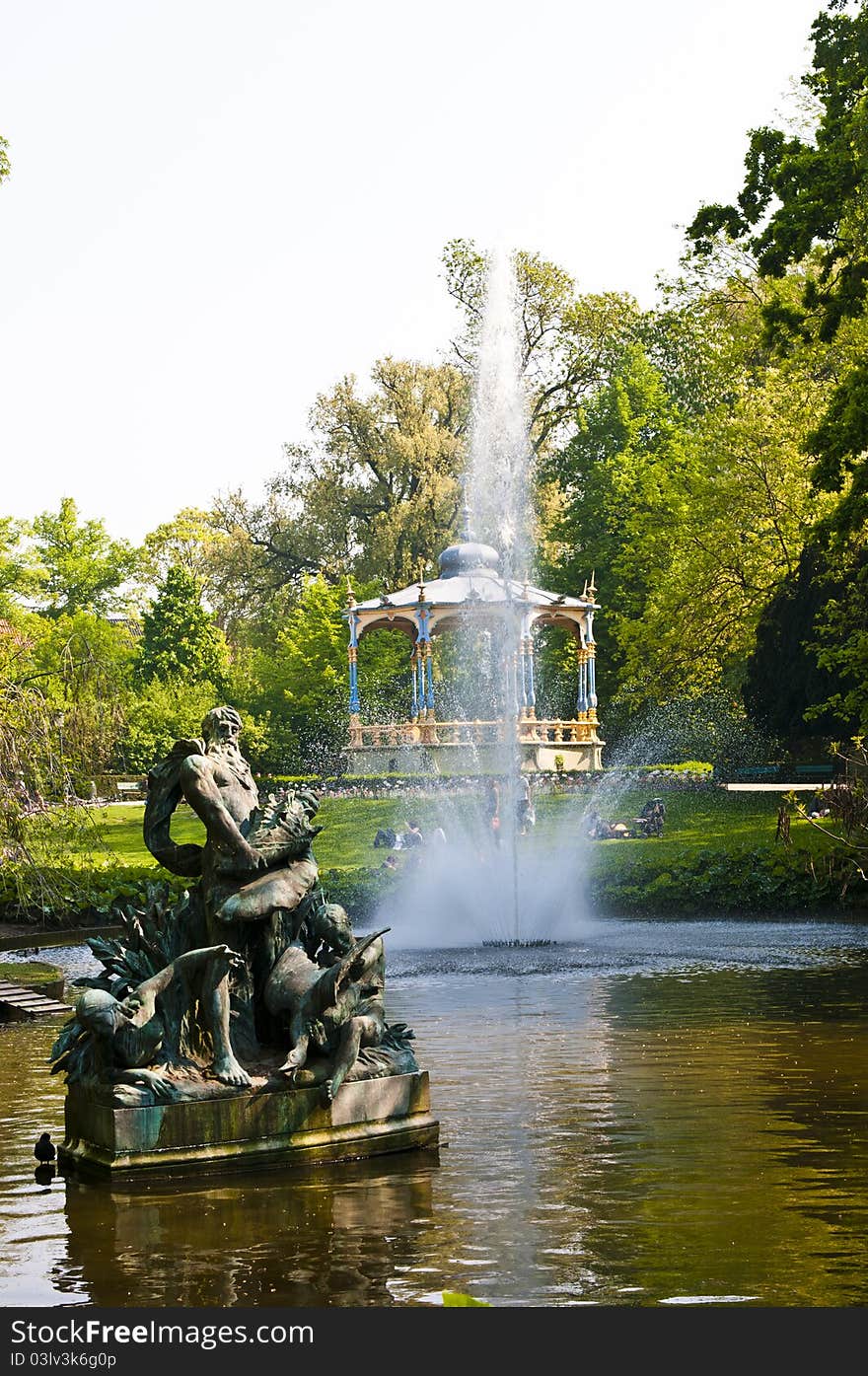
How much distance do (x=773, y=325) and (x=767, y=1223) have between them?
686 inches

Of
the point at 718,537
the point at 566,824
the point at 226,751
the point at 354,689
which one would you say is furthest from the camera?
the point at 354,689

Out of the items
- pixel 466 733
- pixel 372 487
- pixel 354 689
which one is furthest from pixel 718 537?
pixel 372 487

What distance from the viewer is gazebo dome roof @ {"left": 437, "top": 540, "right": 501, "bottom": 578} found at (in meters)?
51.8

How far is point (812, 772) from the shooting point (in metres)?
39.2

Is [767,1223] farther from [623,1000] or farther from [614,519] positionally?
[614,519]

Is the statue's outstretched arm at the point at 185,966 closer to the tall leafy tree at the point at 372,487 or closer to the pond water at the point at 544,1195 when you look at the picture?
the pond water at the point at 544,1195

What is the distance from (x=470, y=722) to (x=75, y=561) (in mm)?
30963

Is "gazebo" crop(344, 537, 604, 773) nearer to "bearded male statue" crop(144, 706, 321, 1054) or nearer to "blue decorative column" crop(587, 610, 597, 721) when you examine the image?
"blue decorative column" crop(587, 610, 597, 721)

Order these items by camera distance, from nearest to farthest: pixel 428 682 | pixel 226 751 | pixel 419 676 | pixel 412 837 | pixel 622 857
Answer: pixel 226 751
pixel 622 857
pixel 412 837
pixel 428 682
pixel 419 676

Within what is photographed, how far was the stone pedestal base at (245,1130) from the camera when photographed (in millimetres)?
A: 9141

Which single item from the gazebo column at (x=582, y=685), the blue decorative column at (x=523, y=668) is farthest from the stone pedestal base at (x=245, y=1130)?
the gazebo column at (x=582, y=685)

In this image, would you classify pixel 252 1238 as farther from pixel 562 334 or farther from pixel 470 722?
pixel 562 334

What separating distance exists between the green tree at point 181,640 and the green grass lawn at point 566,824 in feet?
72.4

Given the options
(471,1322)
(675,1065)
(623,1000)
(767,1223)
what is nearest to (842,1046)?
(675,1065)
